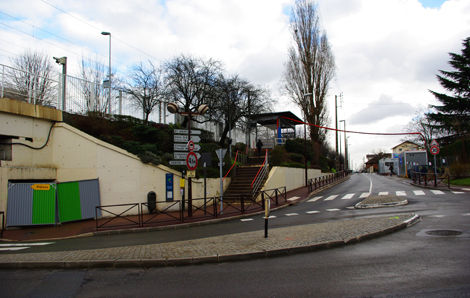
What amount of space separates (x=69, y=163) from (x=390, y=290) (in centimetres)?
1513

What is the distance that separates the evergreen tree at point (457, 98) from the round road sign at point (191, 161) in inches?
1085

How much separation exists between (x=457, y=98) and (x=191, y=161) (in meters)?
28.9

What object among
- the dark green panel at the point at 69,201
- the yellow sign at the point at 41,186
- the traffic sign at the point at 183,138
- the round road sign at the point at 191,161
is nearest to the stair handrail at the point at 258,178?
the round road sign at the point at 191,161

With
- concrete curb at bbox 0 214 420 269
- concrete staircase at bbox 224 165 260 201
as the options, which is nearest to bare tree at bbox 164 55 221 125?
concrete staircase at bbox 224 165 260 201

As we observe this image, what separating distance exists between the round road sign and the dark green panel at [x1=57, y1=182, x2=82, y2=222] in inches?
216

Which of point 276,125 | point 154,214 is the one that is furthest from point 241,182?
point 276,125

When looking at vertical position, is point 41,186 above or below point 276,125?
below

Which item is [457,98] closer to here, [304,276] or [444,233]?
[444,233]

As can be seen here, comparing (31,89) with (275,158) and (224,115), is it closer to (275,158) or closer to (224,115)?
(224,115)

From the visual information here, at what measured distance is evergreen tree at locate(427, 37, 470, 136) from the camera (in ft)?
94.6

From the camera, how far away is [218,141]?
2769 cm

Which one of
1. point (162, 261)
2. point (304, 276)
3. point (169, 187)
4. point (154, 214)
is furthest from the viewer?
point (169, 187)

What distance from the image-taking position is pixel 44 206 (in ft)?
43.4

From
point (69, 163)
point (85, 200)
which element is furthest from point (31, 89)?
point (85, 200)
